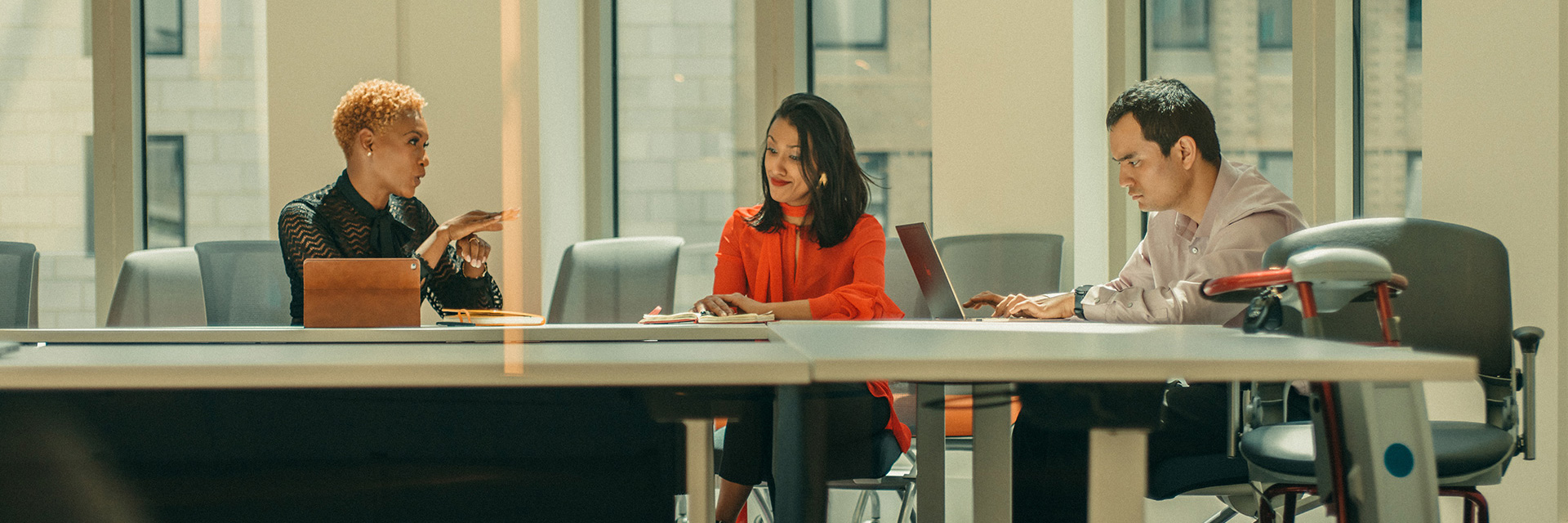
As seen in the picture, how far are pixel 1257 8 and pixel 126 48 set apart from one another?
501 cm

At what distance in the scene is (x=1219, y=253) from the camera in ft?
5.61

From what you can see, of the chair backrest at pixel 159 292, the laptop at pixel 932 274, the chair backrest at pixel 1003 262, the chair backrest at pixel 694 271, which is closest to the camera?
the laptop at pixel 932 274

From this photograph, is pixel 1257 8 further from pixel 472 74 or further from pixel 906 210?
pixel 472 74

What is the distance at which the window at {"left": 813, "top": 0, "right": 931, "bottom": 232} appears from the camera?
4.07 metres

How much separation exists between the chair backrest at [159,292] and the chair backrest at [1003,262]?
7.89 ft

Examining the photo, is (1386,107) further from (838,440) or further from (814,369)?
(814,369)

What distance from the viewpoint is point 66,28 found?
13.8 feet

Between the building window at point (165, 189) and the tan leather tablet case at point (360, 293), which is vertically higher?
the building window at point (165, 189)

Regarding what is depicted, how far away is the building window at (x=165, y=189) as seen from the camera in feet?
14.0

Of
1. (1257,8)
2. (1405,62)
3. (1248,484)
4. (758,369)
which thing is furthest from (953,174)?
(758,369)

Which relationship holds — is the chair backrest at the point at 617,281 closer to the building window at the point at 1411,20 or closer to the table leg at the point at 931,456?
the table leg at the point at 931,456

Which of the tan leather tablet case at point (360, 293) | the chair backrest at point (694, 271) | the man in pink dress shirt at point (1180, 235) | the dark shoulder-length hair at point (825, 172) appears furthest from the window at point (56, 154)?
the man in pink dress shirt at point (1180, 235)

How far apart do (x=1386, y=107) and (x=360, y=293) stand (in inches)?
148

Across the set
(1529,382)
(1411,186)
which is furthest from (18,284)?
(1411,186)
